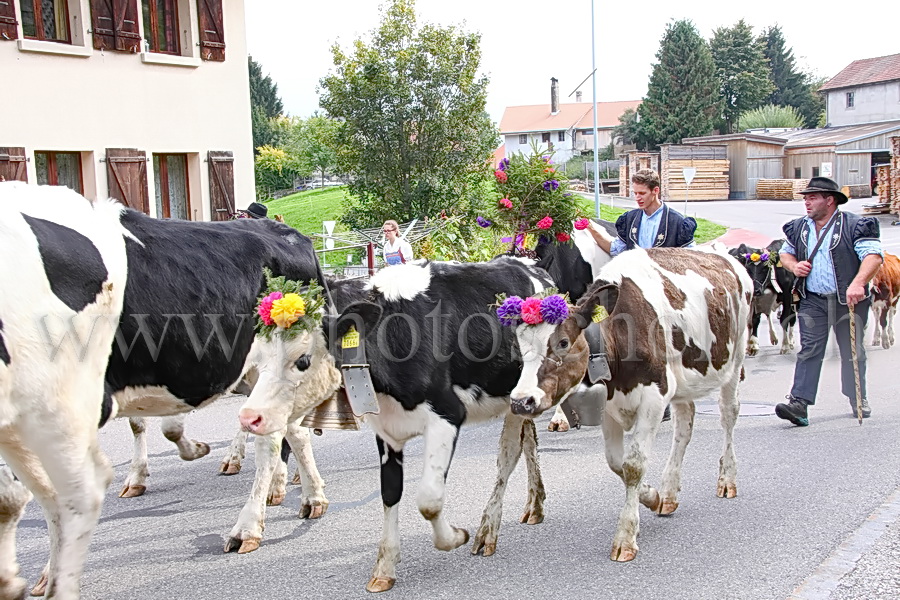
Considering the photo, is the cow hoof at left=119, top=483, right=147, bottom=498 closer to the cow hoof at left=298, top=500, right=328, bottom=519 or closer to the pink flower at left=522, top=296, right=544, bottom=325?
the cow hoof at left=298, top=500, right=328, bottom=519

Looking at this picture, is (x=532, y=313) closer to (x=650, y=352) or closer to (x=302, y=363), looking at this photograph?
(x=650, y=352)

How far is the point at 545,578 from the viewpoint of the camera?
15.3 feet

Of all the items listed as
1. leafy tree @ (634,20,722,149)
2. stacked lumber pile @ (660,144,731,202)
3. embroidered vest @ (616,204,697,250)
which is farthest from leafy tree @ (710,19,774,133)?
embroidered vest @ (616,204,697,250)

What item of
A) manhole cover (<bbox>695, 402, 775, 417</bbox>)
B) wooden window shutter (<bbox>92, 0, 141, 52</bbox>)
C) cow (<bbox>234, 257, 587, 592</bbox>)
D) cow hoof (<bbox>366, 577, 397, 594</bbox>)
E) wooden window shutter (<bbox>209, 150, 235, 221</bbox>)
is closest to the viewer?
cow hoof (<bbox>366, 577, 397, 594</bbox>)

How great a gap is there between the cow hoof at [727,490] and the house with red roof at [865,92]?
67.6 m

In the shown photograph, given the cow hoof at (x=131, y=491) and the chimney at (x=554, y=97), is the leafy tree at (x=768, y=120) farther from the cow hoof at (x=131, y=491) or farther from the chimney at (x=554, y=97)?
the cow hoof at (x=131, y=491)

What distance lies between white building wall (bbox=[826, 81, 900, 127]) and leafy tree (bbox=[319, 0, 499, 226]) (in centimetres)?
5285

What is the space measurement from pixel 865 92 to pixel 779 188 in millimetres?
24840

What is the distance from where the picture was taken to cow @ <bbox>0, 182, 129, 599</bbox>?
402 cm

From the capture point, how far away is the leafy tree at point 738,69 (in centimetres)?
7944

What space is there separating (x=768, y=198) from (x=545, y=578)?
159 ft

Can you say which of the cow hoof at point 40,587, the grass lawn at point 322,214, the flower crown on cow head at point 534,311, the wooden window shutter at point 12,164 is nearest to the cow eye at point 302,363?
the flower crown on cow head at point 534,311

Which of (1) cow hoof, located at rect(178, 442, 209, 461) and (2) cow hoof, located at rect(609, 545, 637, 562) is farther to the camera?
(1) cow hoof, located at rect(178, 442, 209, 461)

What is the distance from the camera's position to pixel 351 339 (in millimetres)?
4719
